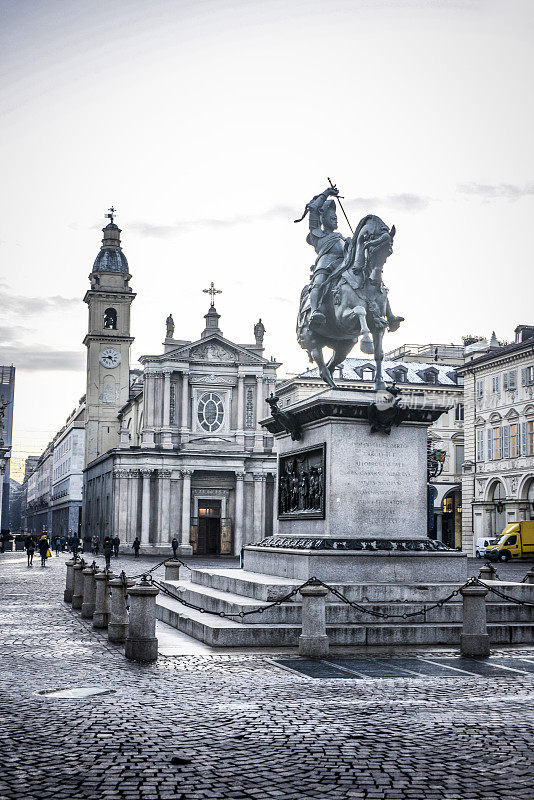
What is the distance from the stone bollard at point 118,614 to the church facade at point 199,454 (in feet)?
171

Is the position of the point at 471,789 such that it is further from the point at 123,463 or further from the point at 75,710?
the point at 123,463

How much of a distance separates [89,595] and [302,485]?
5.15 meters

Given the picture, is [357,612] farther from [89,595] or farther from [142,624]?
[89,595]

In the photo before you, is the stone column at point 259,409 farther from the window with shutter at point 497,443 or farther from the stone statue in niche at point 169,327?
the window with shutter at point 497,443

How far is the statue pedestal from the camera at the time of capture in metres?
15.5

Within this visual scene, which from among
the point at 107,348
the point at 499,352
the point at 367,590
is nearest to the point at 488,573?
the point at 367,590

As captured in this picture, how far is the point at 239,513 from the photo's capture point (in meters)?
69.9

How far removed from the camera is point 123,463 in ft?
225

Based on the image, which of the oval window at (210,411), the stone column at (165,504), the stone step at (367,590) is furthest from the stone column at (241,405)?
the stone step at (367,590)

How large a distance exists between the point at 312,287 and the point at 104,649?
7918 mm

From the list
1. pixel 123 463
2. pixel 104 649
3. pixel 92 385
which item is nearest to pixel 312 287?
pixel 104 649

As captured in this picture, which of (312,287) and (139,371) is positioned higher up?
(139,371)

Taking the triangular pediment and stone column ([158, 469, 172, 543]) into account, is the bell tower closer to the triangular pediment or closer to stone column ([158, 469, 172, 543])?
the triangular pediment

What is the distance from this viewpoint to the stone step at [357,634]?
45.5 ft
